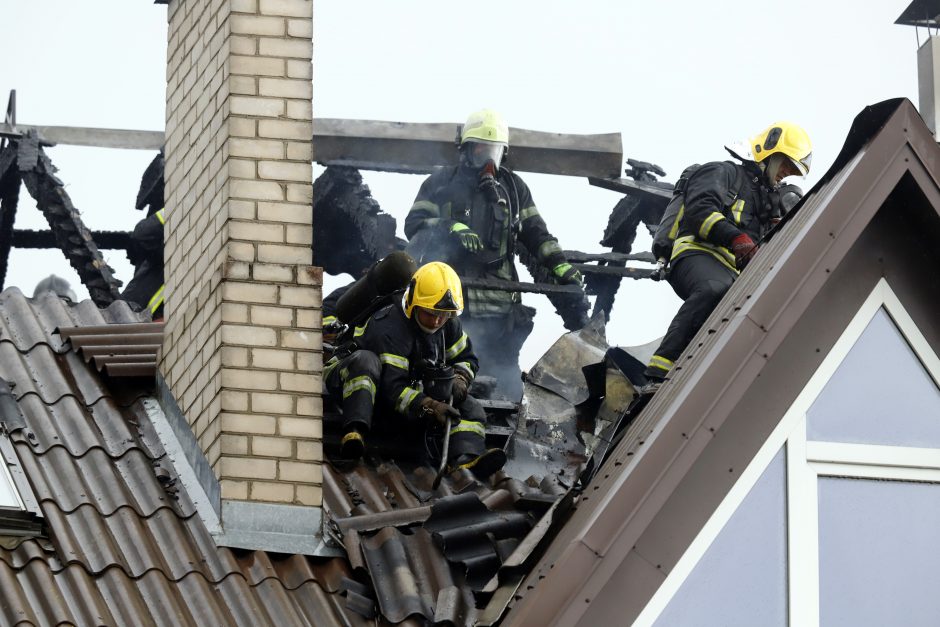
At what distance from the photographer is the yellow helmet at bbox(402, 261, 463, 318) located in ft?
34.8

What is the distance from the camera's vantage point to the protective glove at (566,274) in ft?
49.1

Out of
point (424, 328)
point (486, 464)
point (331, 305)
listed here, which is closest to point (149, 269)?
point (331, 305)

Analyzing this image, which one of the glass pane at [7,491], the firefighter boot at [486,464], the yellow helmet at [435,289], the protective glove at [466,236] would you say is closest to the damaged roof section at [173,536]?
the glass pane at [7,491]

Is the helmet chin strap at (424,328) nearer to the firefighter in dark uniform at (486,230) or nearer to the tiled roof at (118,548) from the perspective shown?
the tiled roof at (118,548)

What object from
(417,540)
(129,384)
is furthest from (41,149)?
(417,540)

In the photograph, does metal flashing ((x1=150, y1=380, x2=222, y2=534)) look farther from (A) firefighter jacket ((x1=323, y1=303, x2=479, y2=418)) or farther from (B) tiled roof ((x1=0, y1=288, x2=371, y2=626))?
(A) firefighter jacket ((x1=323, y1=303, x2=479, y2=418))

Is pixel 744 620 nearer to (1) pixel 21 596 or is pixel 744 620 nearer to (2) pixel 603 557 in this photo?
(2) pixel 603 557

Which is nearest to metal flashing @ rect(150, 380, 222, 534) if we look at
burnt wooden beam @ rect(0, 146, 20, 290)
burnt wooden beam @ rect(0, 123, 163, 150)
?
burnt wooden beam @ rect(0, 146, 20, 290)

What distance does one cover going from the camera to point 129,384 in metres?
8.88

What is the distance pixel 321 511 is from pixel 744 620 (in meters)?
2.09

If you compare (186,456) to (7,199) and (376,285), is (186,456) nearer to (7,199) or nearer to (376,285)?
(376,285)

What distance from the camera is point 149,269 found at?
14.4 m

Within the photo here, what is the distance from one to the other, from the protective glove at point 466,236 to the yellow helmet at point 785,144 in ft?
9.31

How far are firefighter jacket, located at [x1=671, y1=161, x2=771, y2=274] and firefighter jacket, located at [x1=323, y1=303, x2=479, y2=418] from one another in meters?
1.75
